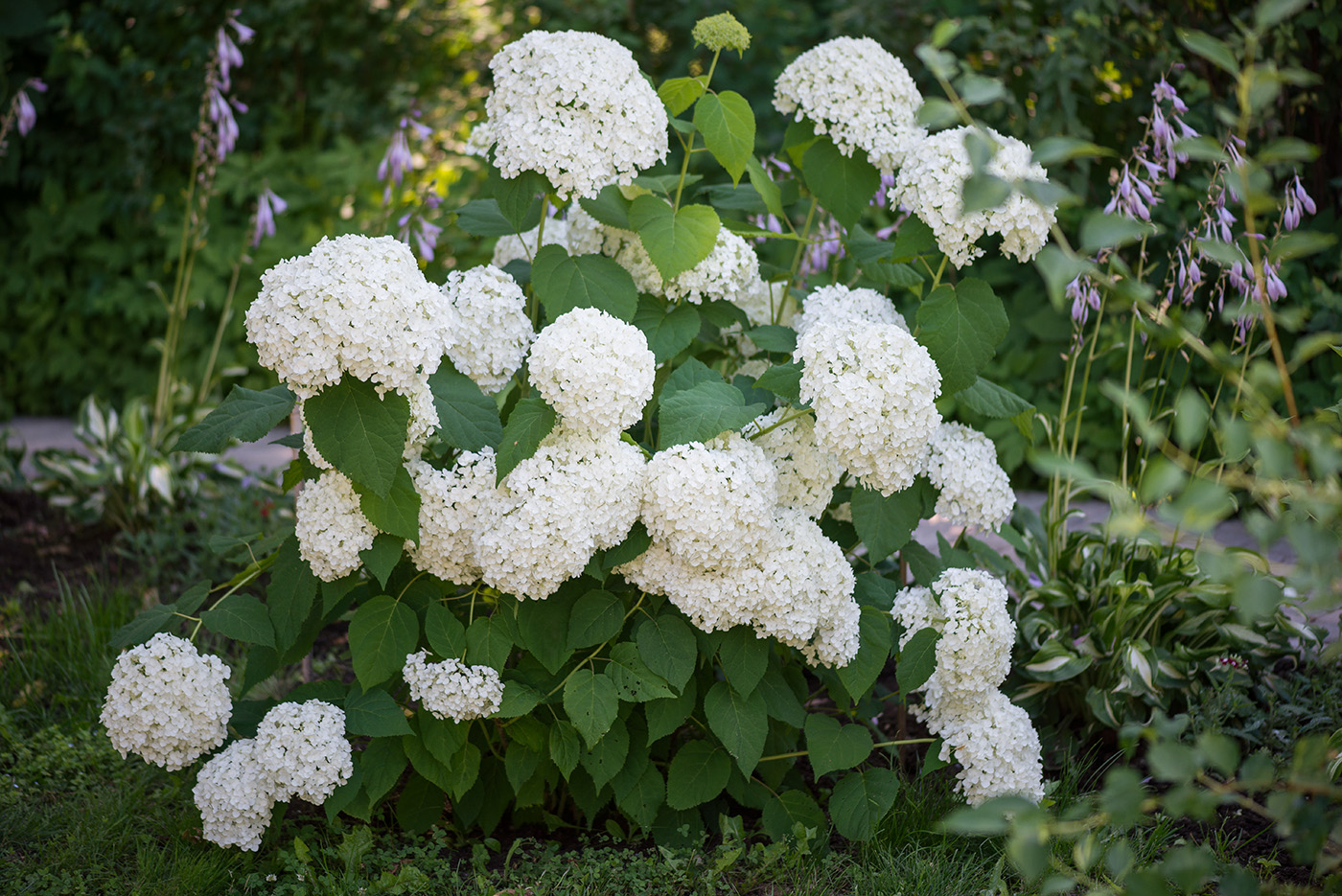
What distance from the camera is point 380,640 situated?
2.10m

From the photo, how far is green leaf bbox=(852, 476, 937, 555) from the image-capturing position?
6.89ft

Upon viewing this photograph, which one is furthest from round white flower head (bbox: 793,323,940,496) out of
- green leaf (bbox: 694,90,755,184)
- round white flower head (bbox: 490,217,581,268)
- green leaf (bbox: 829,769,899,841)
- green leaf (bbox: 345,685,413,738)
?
green leaf (bbox: 345,685,413,738)

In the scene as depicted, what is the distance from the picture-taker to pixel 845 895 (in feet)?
7.20

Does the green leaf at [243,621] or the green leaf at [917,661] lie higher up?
the green leaf at [243,621]

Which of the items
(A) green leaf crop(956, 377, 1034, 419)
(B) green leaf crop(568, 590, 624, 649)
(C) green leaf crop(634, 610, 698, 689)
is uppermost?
(A) green leaf crop(956, 377, 1034, 419)

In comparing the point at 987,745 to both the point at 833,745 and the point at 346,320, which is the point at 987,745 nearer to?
the point at 833,745

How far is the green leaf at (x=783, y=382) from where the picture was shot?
2082 millimetres

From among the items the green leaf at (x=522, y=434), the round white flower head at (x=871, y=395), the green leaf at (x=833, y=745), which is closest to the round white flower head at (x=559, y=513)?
the green leaf at (x=522, y=434)

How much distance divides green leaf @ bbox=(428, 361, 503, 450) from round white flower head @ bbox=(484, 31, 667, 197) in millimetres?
412

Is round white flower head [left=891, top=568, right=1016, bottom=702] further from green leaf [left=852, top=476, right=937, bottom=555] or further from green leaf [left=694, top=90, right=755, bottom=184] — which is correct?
green leaf [left=694, top=90, right=755, bottom=184]

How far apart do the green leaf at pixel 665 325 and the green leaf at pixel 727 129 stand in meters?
0.30

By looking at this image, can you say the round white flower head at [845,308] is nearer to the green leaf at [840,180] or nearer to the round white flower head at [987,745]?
the green leaf at [840,180]

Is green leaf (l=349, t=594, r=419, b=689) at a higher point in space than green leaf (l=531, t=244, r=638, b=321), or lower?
lower

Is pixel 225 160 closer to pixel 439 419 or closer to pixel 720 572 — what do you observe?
pixel 439 419
